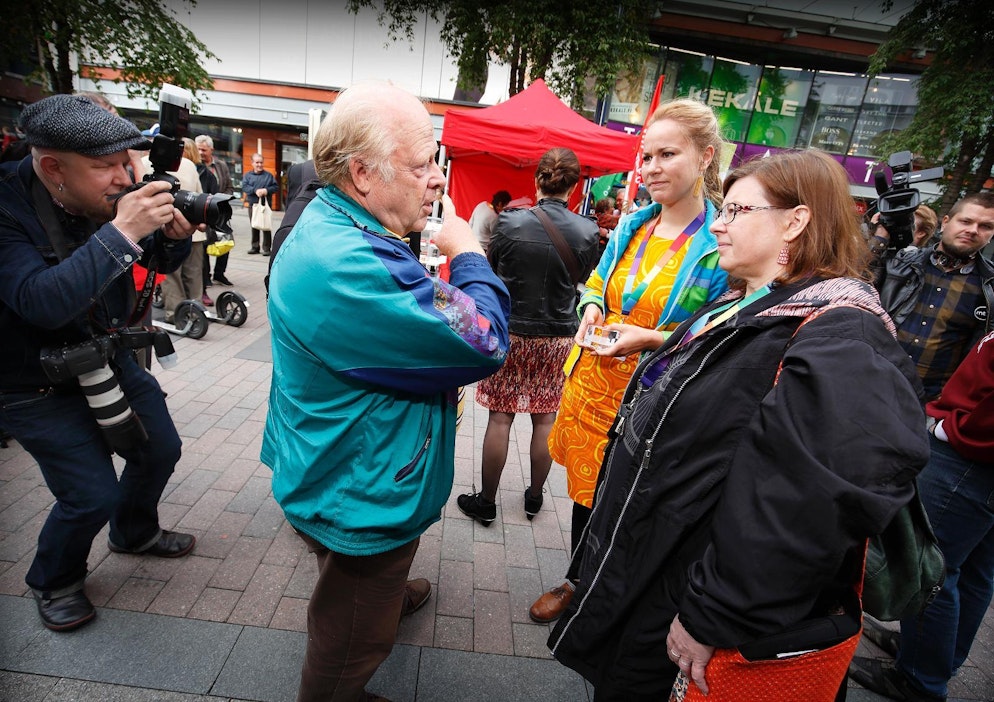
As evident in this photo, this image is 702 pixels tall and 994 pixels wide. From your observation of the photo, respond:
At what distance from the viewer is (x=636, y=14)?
876 cm

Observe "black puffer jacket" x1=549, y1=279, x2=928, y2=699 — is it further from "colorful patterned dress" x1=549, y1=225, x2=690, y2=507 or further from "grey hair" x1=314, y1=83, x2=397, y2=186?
"grey hair" x1=314, y1=83, x2=397, y2=186

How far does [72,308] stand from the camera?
1.58 metres

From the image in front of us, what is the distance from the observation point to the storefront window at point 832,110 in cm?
1723

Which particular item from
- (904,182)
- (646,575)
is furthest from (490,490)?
(904,182)

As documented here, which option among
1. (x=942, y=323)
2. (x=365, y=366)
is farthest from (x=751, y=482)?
(x=942, y=323)

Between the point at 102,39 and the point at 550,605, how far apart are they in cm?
907

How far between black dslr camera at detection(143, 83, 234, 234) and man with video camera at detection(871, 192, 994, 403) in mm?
3562

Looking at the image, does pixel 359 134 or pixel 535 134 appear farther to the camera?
pixel 535 134

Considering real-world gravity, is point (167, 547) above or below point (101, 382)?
below

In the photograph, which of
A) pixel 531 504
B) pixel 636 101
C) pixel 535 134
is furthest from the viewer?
pixel 636 101

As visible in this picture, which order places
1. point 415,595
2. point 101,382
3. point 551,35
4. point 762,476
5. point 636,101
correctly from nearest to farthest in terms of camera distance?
point 762,476
point 101,382
point 415,595
point 551,35
point 636,101

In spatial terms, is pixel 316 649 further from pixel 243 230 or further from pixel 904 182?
pixel 243 230

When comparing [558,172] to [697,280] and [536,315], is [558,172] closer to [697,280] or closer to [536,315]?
[536,315]

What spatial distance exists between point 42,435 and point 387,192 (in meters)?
1.65
